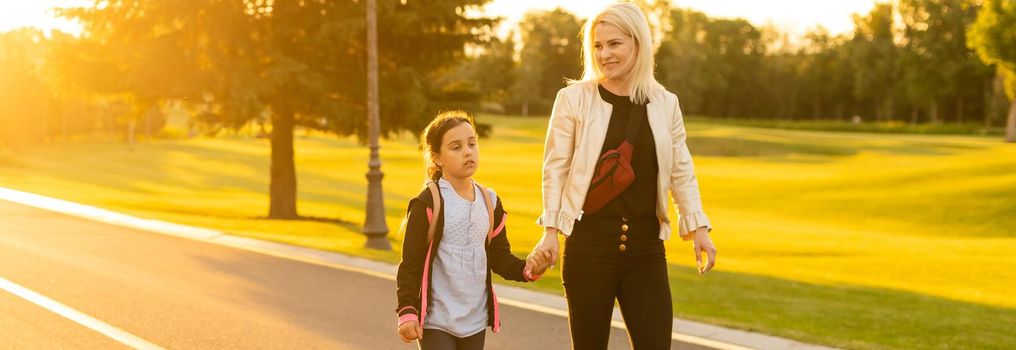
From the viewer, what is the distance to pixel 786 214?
2853 centimetres

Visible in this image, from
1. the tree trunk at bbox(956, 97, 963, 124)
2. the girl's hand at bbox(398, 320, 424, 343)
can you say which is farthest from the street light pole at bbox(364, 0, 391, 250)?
the tree trunk at bbox(956, 97, 963, 124)

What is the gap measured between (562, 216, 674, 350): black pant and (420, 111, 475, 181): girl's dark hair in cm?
66

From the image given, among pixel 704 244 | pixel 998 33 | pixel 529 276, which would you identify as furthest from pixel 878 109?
pixel 529 276

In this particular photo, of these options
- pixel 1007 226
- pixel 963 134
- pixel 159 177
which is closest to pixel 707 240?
pixel 1007 226

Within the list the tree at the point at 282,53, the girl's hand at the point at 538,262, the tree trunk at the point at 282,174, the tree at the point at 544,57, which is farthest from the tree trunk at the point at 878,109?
the girl's hand at the point at 538,262

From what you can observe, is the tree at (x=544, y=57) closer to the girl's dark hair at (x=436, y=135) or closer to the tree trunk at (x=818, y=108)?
the tree trunk at (x=818, y=108)

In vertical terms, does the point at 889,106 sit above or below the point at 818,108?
above

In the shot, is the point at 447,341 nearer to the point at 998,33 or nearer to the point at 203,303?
the point at 203,303

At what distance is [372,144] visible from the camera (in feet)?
51.6

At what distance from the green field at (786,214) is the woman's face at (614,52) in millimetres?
4594

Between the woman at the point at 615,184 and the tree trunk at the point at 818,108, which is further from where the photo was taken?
the tree trunk at the point at 818,108

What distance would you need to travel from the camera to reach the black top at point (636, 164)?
3863mm

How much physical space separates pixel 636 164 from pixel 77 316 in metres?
6.77

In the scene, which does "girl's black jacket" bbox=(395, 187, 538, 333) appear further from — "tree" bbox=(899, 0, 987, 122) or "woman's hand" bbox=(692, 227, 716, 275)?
"tree" bbox=(899, 0, 987, 122)
